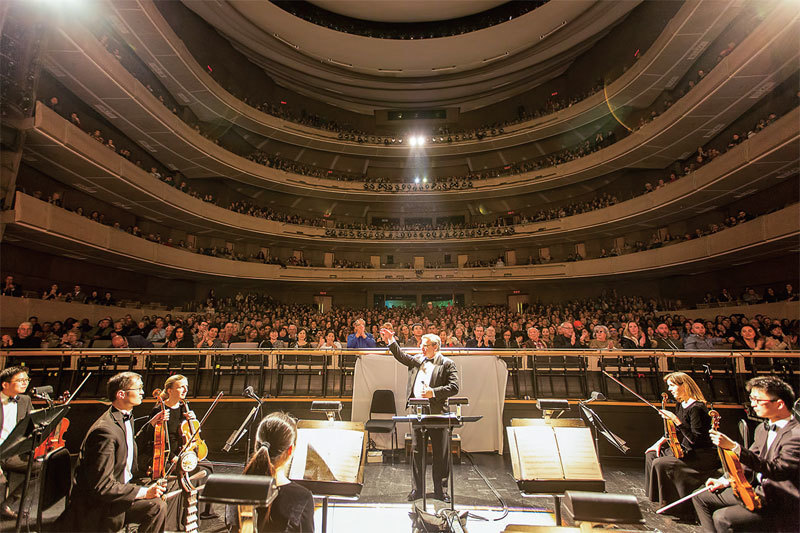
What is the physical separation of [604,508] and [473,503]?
2308mm

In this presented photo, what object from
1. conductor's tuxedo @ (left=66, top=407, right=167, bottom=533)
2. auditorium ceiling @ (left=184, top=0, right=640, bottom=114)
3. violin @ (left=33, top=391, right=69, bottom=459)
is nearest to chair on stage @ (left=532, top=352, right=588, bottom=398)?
conductor's tuxedo @ (left=66, top=407, right=167, bottom=533)

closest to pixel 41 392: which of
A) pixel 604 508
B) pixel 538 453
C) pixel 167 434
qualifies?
pixel 167 434

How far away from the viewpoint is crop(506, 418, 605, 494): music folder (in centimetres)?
310

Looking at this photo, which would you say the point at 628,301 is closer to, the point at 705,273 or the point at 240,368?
the point at 705,273

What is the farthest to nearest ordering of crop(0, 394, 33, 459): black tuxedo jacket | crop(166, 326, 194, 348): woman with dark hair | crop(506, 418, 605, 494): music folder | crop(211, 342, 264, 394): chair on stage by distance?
1. crop(166, 326, 194, 348): woman with dark hair
2. crop(211, 342, 264, 394): chair on stage
3. crop(0, 394, 33, 459): black tuxedo jacket
4. crop(506, 418, 605, 494): music folder

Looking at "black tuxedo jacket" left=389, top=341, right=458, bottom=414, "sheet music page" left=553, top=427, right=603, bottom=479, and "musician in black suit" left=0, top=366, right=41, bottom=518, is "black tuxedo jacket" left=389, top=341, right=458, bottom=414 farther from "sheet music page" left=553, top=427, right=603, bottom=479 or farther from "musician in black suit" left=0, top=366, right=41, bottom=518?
"musician in black suit" left=0, top=366, right=41, bottom=518

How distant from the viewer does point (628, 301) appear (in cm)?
1709

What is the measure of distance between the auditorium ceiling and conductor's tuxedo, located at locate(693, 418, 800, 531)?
783 inches

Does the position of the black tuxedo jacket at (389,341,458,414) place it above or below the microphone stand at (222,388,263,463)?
Answer: above

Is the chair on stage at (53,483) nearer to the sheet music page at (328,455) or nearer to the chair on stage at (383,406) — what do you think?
the sheet music page at (328,455)

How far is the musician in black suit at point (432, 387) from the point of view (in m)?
3.96

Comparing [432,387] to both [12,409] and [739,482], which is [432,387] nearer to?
[739,482]

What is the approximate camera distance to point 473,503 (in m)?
3.88

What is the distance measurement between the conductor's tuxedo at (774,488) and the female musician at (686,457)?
0.71 meters
